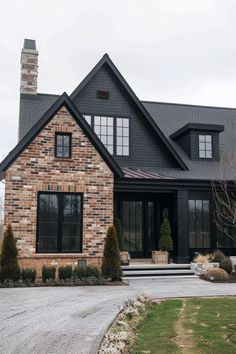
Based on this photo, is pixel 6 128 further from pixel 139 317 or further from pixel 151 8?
pixel 139 317

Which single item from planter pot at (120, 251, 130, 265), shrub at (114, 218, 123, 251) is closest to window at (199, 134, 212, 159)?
shrub at (114, 218, 123, 251)

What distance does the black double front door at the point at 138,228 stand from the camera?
62.2 ft

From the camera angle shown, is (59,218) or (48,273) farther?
(59,218)

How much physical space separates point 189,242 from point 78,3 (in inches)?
438

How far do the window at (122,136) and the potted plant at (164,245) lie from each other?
409cm

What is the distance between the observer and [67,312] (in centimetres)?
882

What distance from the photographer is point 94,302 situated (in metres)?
10.0

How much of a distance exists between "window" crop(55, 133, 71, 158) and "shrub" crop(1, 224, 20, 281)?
3.34 metres

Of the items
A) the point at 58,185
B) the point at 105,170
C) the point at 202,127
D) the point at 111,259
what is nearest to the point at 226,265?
the point at 111,259


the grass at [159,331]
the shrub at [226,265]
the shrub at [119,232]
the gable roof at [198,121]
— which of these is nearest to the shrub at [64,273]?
the shrub at [119,232]

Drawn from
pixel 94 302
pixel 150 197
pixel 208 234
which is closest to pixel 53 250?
pixel 94 302

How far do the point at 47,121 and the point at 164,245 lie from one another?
7.24m

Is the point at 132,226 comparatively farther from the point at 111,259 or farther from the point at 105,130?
the point at 111,259

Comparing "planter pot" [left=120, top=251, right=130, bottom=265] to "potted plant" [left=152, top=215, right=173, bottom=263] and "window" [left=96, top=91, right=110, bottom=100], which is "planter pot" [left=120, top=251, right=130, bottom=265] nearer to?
"potted plant" [left=152, top=215, right=173, bottom=263]
